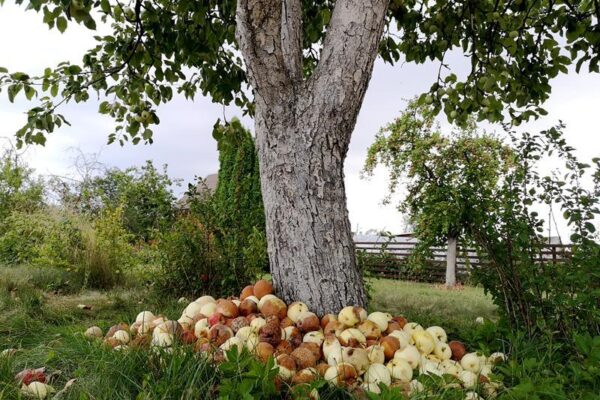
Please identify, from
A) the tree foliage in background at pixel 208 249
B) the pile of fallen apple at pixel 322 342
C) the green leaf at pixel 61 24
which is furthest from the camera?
the tree foliage in background at pixel 208 249

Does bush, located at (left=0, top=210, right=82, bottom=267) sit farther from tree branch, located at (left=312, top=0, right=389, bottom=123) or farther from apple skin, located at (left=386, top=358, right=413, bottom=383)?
apple skin, located at (left=386, top=358, right=413, bottom=383)

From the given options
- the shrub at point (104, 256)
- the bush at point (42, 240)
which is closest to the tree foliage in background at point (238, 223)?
the shrub at point (104, 256)

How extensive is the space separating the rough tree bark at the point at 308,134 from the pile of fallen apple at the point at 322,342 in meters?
0.24

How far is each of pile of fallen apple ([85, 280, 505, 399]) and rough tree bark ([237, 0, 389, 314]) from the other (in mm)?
245

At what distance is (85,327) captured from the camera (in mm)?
3250

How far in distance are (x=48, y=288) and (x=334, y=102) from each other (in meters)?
4.24

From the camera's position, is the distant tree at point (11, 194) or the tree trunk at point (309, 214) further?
the distant tree at point (11, 194)

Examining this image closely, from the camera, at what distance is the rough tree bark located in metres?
2.86

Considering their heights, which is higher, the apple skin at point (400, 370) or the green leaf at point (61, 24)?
the green leaf at point (61, 24)

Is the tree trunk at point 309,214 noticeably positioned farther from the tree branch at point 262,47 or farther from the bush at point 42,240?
the bush at point 42,240

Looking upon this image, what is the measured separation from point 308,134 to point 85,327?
198 cm

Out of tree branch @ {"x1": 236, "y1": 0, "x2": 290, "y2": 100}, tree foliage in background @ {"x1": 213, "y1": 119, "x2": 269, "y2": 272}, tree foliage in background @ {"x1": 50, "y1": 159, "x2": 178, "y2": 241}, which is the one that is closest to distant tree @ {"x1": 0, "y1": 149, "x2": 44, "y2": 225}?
tree foliage in background @ {"x1": 50, "y1": 159, "x2": 178, "y2": 241}

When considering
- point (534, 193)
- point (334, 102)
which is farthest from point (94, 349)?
point (534, 193)

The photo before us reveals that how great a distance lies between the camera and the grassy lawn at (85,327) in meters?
1.85
